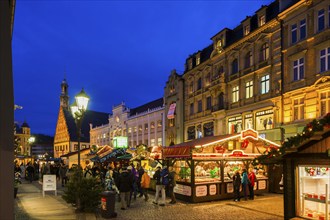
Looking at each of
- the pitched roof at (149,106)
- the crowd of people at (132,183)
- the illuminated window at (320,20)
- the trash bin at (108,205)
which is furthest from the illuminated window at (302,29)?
the pitched roof at (149,106)

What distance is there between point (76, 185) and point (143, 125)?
37.8 m

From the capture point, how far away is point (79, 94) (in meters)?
13.4

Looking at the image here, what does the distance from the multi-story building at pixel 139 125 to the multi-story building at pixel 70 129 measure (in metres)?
18.7

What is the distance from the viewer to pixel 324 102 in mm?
20578

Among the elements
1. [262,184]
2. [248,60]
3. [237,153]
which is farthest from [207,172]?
[248,60]

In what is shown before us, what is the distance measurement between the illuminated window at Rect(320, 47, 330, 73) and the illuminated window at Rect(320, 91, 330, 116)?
157 centimetres

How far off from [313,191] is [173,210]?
265 inches

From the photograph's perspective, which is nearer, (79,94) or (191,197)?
(79,94)

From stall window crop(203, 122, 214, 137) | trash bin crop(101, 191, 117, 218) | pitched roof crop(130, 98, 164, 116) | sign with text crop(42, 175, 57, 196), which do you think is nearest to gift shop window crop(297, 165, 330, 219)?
trash bin crop(101, 191, 117, 218)

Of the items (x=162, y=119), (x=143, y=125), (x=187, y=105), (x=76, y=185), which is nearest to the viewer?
(x=76, y=185)

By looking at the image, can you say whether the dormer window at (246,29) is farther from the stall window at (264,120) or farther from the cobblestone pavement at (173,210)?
the cobblestone pavement at (173,210)

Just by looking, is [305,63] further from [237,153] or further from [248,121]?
[237,153]

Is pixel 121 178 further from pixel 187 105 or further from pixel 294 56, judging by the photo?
pixel 187 105

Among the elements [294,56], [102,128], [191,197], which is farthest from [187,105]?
[102,128]
